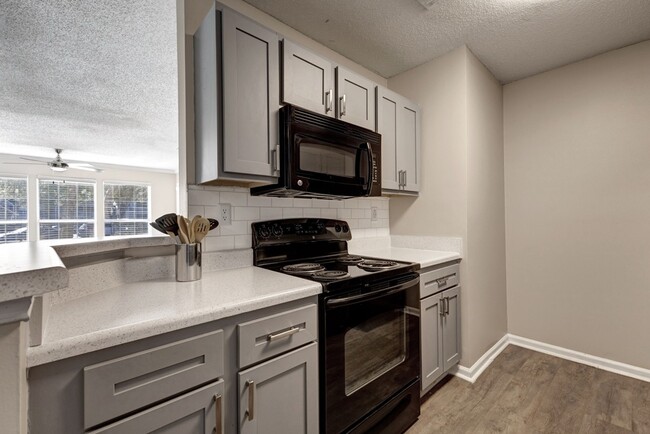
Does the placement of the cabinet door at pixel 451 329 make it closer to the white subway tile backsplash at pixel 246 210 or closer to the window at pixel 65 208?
the white subway tile backsplash at pixel 246 210

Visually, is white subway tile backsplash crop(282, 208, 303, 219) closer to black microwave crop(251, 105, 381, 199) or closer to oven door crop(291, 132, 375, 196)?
A: black microwave crop(251, 105, 381, 199)

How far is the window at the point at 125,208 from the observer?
6.79 meters

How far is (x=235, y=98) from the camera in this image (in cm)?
140

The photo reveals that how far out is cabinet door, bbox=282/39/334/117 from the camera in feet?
5.20

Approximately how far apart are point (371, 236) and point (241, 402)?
178 centimetres

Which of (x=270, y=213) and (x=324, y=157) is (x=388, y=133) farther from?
(x=270, y=213)

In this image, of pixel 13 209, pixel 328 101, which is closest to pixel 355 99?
pixel 328 101

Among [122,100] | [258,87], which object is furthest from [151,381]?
[122,100]

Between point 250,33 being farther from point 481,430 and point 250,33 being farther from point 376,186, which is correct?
point 481,430

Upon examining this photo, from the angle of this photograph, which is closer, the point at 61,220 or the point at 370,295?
the point at 370,295

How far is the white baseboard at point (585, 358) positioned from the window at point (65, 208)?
793 cm

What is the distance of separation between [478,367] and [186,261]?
7.31 ft

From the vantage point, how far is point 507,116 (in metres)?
2.85

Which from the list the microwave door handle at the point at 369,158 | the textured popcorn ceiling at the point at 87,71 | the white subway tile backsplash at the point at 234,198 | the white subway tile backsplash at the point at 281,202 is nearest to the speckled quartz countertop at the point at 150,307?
the white subway tile backsplash at the point at 234,198
